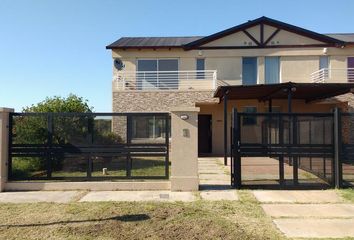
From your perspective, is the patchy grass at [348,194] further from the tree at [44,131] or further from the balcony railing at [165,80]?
the balcony railing at [165,80]

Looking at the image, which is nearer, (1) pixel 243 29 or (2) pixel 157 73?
(2) pixel 157 73

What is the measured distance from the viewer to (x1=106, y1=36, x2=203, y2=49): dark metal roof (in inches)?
923

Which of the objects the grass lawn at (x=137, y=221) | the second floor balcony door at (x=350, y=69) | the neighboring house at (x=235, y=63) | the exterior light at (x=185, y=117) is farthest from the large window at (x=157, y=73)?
the grass lawn at (x=137, y=221)

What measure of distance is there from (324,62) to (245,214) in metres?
18.5

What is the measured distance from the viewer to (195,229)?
6215 mm

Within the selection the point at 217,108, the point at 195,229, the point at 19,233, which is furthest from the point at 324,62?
the point at 19,233

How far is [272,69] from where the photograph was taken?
23.2 meters

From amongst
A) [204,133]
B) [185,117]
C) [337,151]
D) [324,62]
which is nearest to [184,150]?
[185,117]

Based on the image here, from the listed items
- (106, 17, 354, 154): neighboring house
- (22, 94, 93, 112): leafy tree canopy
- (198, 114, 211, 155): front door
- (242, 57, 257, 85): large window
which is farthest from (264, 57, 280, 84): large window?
(22, 94, 93, 112): leafy tree canopy

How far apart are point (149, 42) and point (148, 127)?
15.7m

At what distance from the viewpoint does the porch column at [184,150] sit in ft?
31.9

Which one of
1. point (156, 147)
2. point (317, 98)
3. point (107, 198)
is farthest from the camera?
point (317, 98)

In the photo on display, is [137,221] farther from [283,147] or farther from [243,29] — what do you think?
[243,29]

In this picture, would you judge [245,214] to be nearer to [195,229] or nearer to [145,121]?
[195,229]
